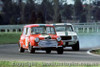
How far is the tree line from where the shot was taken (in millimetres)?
142650

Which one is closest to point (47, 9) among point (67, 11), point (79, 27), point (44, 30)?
point (67, 11)

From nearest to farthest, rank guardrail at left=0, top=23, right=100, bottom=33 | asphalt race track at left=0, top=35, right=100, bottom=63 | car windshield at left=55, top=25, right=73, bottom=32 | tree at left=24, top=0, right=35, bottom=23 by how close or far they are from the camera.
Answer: asphalt race track at left=0, top=35, right=100, bottom=63
car windshield at left=55, top=25, right=73, bottom=32
guardrail at left=0, top=23, right=100, bottom=33
tree at left=24, top=0, right=35, bottom=23

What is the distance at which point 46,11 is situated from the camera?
17912 cm

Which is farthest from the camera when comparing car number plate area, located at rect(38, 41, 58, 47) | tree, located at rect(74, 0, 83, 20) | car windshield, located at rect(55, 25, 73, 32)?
tree, located at rect(74, 0, 83, 20)

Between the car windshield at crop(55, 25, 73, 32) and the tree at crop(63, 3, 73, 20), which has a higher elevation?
the car windshield at crop(55, 25, 73, 32)

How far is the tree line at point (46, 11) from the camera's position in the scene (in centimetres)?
14265

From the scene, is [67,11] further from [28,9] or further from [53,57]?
[53,57]

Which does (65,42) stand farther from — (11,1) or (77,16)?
(77,16)

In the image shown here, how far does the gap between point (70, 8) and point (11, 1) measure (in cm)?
4071

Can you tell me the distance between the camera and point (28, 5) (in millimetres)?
165375

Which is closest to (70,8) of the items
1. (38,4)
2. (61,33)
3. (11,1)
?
(38,4)

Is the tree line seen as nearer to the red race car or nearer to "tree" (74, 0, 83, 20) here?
"tree" (74, 0, 83, 20)

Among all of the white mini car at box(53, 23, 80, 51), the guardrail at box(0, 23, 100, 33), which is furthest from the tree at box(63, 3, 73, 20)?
the white mini car at box(53, 23, 80, 51)

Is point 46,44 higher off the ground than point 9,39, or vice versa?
point 46,44
